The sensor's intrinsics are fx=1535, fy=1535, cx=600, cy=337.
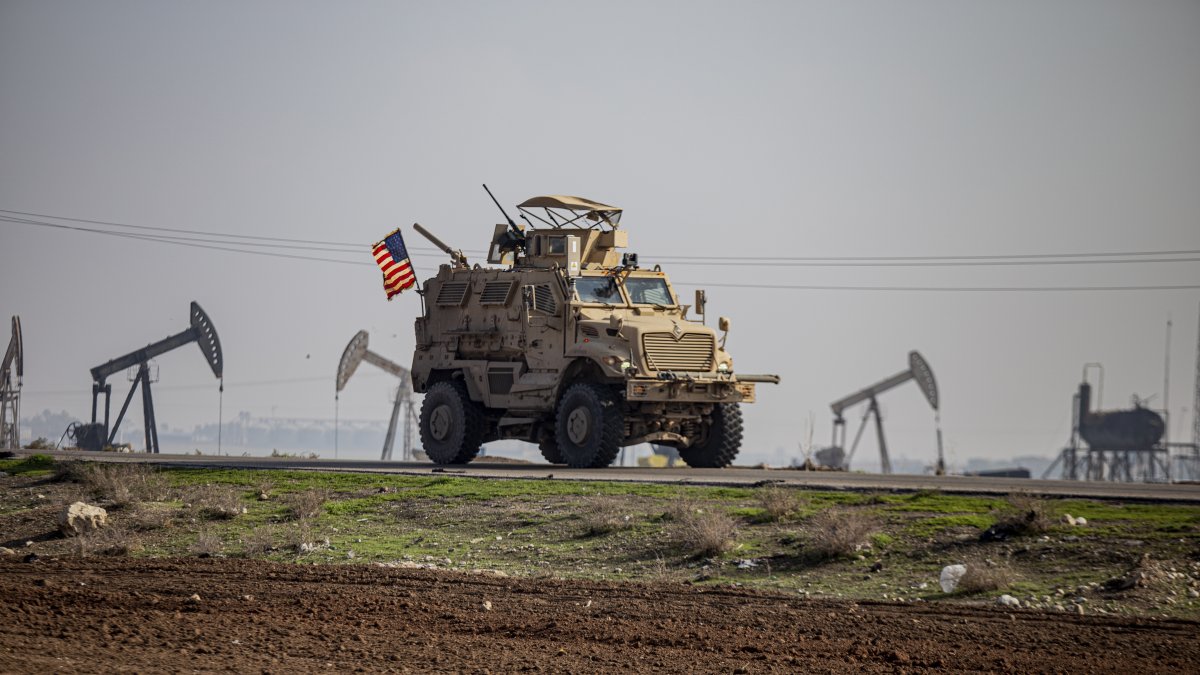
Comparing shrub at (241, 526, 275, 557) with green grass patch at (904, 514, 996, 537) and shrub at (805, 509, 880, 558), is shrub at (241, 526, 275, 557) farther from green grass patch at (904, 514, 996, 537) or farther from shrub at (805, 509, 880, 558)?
green grass patch at (904, 514, 996, 537)

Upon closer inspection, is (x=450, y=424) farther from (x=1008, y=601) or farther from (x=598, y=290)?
(x=1008, y=601)

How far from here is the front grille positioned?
1103 inches

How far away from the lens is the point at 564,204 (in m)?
31.5

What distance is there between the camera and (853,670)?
11078 millimetres

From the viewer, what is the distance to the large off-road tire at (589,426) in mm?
27578

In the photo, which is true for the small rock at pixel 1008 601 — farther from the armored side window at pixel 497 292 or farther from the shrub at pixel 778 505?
the armored side window at pixel 497 292

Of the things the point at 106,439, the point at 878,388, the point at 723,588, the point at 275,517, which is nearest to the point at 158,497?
the point at 275,517

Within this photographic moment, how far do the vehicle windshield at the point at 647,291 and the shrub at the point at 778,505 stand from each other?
1036cm

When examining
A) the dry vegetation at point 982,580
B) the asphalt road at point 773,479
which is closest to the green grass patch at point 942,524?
the dry vegetation at point 982,580

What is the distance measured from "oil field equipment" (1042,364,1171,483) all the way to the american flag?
270 ft

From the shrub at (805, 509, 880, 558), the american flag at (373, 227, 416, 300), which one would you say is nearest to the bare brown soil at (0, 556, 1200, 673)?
the shrub at (805, 509, 880, 558)

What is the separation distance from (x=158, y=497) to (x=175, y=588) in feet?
28.0

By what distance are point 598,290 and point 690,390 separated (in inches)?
110

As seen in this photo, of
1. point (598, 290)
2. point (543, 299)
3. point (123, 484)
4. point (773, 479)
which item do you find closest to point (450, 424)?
point (543, 299)
